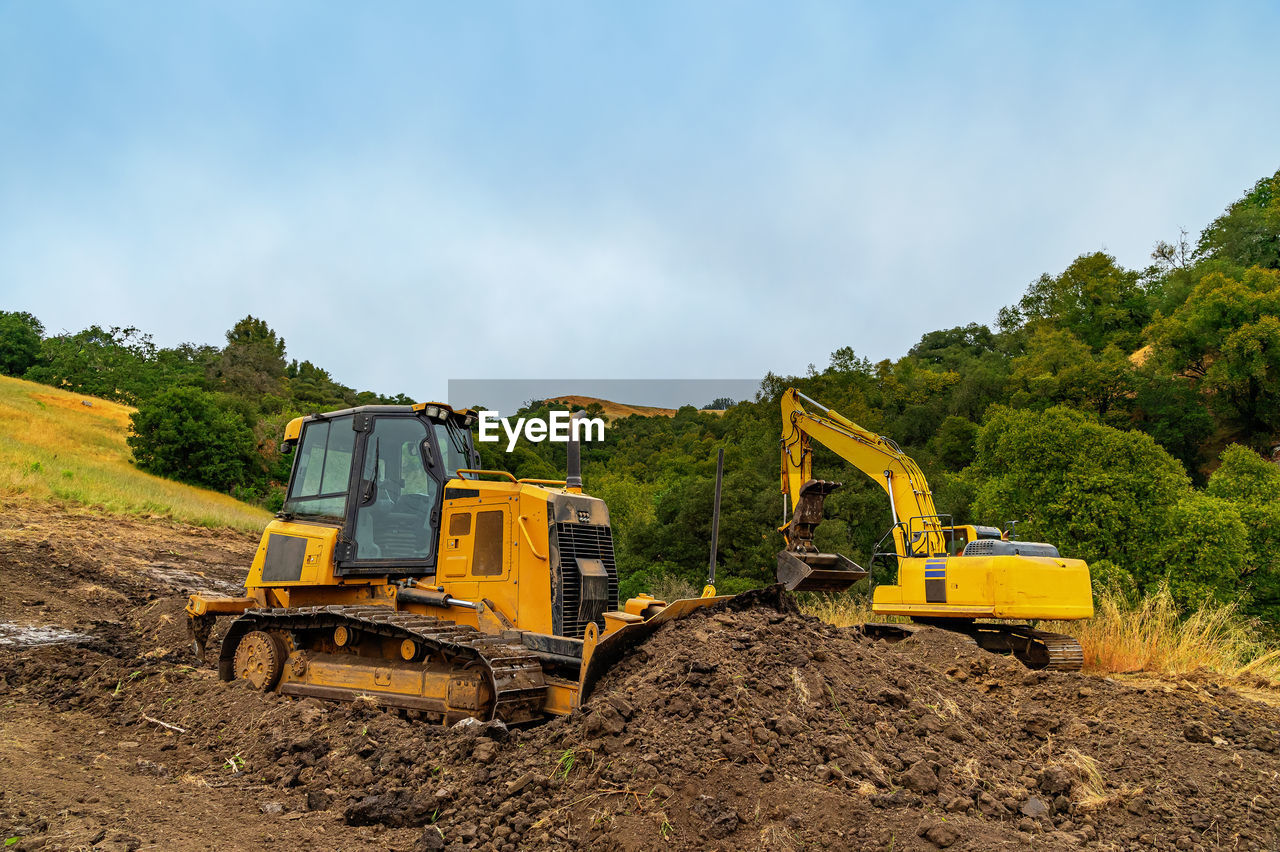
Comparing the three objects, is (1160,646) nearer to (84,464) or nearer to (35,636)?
(35,636)

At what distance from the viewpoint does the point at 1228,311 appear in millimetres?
37156

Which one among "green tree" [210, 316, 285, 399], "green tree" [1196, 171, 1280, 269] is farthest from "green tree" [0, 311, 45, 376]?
"green tree" [1196, 171, 1280, 269]

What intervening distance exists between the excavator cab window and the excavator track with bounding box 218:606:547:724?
64cm

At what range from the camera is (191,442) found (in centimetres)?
3750

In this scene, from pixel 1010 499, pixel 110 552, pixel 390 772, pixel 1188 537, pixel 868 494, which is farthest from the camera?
pixel 868 494

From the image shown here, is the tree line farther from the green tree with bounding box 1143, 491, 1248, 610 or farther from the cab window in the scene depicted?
the cab window

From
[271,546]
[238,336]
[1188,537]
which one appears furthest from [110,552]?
[238,336]

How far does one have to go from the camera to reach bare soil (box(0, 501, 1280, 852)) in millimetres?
4293

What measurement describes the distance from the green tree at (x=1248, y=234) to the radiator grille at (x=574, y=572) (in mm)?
49180

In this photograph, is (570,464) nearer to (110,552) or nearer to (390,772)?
(390,772)

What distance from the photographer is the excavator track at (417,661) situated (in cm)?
595

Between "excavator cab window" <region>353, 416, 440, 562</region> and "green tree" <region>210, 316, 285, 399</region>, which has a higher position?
"green tree" <region>210, 316, 285, 399</region>

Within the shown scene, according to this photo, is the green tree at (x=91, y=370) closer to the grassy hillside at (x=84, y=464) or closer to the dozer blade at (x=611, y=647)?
the grassy hillside at (x=84, y=464)

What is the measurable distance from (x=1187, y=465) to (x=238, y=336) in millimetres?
87361
